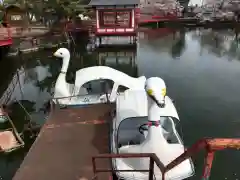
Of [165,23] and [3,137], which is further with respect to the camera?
[165,23]

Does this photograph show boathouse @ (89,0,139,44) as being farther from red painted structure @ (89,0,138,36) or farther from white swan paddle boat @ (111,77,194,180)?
white swan paddle boat @ (111,77,194,180)

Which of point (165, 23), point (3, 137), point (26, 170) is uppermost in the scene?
point (165, 23)

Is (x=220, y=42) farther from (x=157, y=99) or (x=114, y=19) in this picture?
(x=157, y=99)

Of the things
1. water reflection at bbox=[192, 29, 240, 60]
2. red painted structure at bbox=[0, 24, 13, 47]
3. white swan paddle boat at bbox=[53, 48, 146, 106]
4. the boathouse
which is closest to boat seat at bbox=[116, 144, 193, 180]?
white swan paddle boat at bbox=[53, 48, 146, 106]

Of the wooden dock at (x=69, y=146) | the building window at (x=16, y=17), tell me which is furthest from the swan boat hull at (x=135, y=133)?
the building window at (x=16, y=17)

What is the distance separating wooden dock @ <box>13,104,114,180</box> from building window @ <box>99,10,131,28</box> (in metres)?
15.9

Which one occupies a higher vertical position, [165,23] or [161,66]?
[165,23]

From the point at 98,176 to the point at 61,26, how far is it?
976 inches

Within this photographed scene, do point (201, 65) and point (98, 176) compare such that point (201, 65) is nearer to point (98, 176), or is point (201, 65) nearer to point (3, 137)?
point (3, 137)

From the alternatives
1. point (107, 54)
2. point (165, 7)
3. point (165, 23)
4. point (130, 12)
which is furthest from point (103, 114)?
point (165, 7)

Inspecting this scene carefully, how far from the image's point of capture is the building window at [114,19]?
25.4 m

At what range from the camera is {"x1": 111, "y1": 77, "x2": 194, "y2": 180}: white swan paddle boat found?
6.80 meters

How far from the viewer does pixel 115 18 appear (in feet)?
83.3

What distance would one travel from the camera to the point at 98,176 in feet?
22.8
